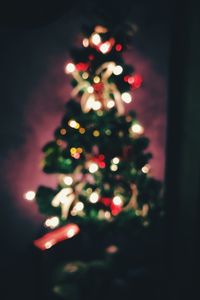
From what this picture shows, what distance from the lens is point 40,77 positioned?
3.32 metres

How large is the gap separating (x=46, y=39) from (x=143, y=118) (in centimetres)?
150

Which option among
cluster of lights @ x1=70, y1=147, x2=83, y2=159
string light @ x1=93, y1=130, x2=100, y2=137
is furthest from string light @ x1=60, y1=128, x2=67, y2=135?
string light @ x1=93, y1=130, x2=100, y2=137

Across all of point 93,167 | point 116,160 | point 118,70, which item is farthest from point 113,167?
point 118,70

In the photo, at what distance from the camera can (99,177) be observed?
10.2ft

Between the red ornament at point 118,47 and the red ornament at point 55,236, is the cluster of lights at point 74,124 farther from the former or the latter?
the red ornament at point 55,236

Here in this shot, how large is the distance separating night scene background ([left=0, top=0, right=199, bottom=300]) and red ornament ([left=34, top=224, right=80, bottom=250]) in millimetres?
126

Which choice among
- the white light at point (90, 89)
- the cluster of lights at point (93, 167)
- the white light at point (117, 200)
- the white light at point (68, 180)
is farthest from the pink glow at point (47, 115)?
the white light at point (117, 200)

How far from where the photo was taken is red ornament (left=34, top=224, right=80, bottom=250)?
9.94ft

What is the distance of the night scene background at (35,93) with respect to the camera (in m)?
3.14

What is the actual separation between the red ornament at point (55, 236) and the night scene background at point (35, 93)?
0.13m

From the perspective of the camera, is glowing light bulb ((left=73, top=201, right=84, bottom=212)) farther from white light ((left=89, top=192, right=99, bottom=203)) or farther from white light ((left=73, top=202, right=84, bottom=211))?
white light ((left=89, top=192, right=99, bottom=203))

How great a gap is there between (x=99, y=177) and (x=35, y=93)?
3.91ft

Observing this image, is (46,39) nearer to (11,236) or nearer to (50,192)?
(50,192)

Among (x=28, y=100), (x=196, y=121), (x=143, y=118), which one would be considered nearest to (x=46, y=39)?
(x=28, y=100)
